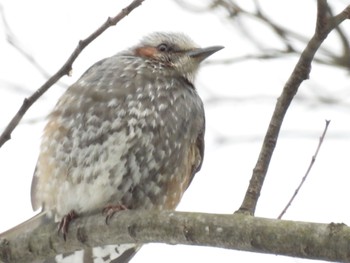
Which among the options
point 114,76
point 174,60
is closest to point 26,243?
point 114,76

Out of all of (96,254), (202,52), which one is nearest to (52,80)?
(96,254)

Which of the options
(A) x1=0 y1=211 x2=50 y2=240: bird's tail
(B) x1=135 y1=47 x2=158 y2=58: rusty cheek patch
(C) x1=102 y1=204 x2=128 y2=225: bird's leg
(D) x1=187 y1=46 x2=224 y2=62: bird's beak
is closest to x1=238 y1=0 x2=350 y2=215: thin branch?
(C) x1=102 y1=204 x2=128 y2=225: bird's leg

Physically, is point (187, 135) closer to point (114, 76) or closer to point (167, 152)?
point (167, 152)

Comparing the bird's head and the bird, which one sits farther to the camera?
the bird's head

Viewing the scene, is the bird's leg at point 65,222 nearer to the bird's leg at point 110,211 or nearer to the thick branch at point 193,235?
the thick branch at point 193,235

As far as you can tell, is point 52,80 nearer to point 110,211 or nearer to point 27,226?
point 110,211

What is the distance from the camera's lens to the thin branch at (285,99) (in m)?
2.96

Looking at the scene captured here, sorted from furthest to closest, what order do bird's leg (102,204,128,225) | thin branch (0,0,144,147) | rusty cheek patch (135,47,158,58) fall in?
rusty cheek patch (135,47,158,58), bird's leg (102,204,128,225), thin branch (0,0,144,147)

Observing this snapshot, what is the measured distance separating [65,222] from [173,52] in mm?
1853

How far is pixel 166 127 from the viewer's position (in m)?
4.45

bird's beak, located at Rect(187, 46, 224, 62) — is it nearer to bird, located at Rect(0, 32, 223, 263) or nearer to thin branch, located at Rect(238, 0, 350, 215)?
bird, located at Rect(0, 32, 223, 263)

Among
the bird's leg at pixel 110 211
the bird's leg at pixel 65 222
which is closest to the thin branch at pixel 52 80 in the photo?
the bird's leg at pixel 110 211

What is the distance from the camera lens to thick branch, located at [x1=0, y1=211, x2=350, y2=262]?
8.38ft

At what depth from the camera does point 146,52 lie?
Result: 206 inches
